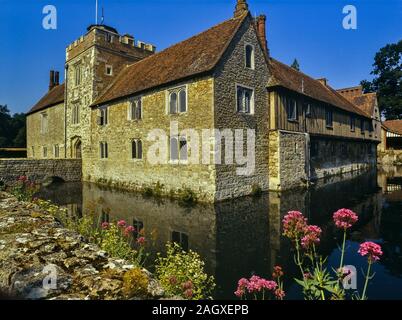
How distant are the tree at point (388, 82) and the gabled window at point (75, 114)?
51.3m

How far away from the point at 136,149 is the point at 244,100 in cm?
706

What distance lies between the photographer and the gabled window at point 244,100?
14.1 m

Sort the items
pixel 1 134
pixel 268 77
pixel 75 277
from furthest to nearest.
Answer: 1. pixel 1 134
2. pixel 268 77
3. pixel 75 277

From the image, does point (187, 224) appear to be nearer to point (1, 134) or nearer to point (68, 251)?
point (68, 251)

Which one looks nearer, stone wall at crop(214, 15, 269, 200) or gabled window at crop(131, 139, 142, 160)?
stone wall at crop(214, 15, 269, 200)

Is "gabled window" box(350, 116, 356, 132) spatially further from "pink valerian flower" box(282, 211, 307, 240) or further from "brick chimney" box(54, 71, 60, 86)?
"brick chimney" box(54, 71, 60, 86)

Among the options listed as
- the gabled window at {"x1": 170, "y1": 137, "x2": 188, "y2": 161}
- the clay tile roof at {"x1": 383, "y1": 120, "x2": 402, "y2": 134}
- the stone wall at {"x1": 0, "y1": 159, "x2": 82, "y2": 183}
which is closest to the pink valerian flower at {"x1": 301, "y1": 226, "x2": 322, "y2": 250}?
the gabled window at {"x1": 170, "y1": 137, "x2": 188, "y2": 161}

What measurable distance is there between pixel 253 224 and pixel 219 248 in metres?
2.41

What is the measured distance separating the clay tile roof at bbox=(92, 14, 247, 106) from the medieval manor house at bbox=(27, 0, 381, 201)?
0.08 m

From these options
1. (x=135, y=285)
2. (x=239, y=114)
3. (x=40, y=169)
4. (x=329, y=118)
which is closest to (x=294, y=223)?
(x=135, y=285)

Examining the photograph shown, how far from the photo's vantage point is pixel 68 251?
356cm

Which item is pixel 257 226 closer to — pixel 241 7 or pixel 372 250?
pixel 372 250

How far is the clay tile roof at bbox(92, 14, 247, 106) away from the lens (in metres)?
13.4
